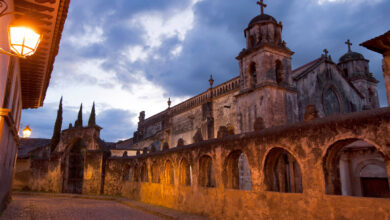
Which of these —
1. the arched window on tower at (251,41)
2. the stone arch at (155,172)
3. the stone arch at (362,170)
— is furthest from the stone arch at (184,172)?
the arched window on tower at (251,41)

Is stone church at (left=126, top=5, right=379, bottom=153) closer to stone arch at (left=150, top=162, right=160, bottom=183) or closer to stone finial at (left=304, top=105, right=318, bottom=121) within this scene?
stone finial at (left=304, top=105, right=318, bottom=121)

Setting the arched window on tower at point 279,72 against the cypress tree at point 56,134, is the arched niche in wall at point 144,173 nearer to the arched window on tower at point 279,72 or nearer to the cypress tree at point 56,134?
the arched window on tower at point 279,72

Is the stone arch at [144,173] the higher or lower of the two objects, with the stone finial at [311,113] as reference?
lower

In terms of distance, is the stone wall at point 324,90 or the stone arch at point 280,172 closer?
the stone arch at point 280,172

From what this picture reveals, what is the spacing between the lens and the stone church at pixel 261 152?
7281 millimetres

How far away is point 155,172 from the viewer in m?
17.7

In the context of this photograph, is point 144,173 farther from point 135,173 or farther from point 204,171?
point 204,171

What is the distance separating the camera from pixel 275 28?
19.0m

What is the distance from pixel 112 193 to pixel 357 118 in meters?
20.8

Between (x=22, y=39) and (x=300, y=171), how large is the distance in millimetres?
9412

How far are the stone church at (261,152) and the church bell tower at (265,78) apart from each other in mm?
Result: 68

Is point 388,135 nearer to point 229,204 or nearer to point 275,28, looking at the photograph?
point 229,204

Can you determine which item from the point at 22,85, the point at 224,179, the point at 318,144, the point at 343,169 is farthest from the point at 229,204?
the point at 22,85

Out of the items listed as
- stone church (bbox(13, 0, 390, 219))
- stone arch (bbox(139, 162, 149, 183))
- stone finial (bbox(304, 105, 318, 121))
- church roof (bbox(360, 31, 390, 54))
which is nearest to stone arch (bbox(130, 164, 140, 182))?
stone church (bbox(13, 0, 390, 219))
